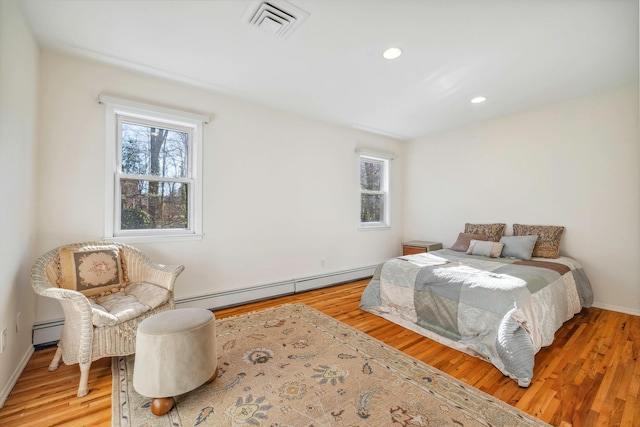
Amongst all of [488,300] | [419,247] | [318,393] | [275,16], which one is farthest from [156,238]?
[419,247]

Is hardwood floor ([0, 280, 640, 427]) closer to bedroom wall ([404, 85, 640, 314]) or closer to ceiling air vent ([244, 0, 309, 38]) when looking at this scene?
bedroom wall ([404, 85, 640, 314])

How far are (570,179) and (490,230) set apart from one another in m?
1.07

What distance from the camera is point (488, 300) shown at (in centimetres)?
216

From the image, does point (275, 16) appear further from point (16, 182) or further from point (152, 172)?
point (16, 182)

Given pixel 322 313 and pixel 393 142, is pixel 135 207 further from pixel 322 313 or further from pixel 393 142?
pixel 393 142

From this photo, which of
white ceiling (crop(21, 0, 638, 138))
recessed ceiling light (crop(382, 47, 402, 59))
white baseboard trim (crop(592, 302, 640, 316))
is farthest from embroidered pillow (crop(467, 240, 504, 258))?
recessed ceiling light (crop(382, 47, 402, 59))

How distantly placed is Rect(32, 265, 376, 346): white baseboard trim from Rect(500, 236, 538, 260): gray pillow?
6.72ft

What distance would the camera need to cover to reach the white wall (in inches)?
64.4

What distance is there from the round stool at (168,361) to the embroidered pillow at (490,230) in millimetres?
3798

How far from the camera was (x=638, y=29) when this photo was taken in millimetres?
2002

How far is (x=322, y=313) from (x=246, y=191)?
1710mm

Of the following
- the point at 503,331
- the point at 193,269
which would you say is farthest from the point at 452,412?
the point at 193,269

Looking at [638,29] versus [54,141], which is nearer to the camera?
[638,29]

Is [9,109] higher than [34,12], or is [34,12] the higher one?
[34,12]
